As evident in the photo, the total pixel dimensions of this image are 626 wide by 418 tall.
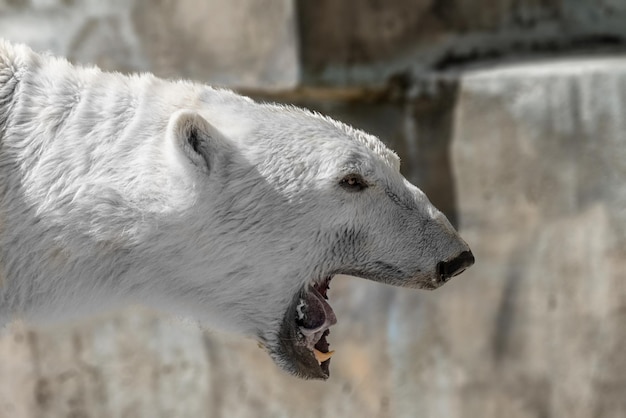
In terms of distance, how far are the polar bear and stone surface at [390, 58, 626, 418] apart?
161 cm

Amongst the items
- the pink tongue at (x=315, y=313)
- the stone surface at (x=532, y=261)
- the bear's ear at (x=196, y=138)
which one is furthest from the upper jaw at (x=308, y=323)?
the stone surface at (x=532, y=261)

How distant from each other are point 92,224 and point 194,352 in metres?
2.21

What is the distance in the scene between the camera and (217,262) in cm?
184

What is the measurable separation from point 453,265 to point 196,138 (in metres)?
0.61

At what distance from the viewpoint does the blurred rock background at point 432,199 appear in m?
3.39

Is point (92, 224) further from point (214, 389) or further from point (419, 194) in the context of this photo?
point (214, 389)

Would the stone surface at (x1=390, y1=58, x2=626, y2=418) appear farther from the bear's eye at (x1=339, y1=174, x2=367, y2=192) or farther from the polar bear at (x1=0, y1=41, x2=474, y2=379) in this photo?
A: the bear's eye at (x1=339, y1=174, x2=367, y2=192)

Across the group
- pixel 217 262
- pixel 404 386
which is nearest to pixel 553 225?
pixel 404 386

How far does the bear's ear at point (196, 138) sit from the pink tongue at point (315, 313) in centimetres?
37

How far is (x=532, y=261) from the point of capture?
3.49 metres

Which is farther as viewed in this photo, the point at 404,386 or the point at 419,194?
the point at 404,386

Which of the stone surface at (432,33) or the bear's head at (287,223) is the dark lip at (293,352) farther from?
the stone surface at (432,33)

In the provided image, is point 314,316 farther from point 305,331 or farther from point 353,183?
point 353,183

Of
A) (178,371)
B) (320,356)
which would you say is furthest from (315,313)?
(178,371)
